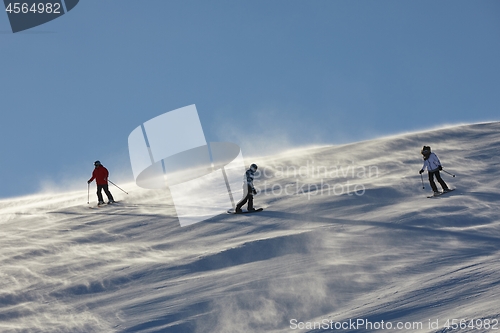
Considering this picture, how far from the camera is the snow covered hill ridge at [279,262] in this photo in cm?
899

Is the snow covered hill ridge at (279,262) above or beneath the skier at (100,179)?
beneath

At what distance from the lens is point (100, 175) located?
61.4 ft

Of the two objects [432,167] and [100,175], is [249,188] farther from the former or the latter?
[100,175]

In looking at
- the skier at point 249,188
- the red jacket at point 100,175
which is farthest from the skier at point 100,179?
the skier at point 249,188

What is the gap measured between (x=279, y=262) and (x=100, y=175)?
9.37 meters

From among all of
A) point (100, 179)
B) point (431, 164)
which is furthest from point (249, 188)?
point (100, 179)

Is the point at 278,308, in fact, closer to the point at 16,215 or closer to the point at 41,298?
the point at 41,298

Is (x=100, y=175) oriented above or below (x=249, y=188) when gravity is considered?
above

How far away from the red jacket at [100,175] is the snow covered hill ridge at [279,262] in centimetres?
98

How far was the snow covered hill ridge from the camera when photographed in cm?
899

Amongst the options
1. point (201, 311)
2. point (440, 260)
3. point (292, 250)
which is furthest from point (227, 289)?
point (440, 260)

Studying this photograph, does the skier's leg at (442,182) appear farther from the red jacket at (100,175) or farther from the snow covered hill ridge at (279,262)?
the red jacket at (100,175)

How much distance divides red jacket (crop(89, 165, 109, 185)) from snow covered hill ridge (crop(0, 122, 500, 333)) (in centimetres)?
98

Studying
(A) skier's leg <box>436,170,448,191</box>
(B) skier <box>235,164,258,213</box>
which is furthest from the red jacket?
(A) skier's leg <box>436,170,448,191</box>
